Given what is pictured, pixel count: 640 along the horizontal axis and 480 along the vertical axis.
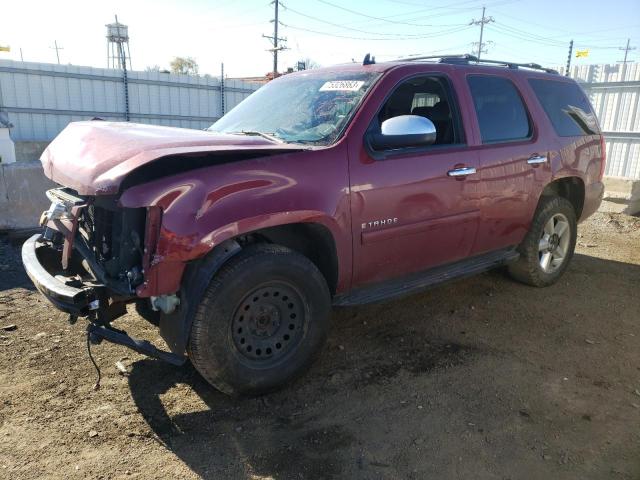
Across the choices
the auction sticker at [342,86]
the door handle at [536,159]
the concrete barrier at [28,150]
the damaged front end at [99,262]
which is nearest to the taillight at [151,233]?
the damaged front end at [99,262]

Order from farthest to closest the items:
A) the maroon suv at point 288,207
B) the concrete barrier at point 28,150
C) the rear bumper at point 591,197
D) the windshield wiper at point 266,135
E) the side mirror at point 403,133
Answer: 1. the concrete barrier at point 28,150
2. the rear bumper at point 591,197
3. the windshield wiper at point 266,135
4. the side mirror at point 403,133
5. the maroon suv at point 288,207

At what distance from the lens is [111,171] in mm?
Result: 2645

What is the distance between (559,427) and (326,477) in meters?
1.42

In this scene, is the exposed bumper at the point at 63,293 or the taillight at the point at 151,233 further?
the exposed bumper at the point at 63,293

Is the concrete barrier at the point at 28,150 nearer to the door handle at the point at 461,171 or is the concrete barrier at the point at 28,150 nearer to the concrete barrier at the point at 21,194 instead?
the concrete barrier at the point at 21,194

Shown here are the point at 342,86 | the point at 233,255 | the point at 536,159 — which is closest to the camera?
the point at 233,255

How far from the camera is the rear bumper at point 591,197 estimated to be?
5328 millimetres

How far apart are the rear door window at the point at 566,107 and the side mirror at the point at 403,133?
2061 millimetres

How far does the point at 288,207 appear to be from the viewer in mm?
2984

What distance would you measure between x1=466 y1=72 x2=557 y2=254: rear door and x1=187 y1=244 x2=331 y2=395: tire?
182cm

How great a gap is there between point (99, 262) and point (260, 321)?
3.39 ft

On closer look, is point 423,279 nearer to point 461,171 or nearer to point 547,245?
point 461,171

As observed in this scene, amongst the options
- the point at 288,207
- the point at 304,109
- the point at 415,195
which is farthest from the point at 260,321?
the point at 304,109

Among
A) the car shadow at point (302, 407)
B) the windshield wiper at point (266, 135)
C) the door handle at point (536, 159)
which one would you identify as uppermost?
the windshield wiper at point (266, 135)
